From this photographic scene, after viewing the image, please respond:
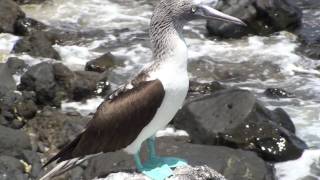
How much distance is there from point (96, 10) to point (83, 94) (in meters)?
7.21

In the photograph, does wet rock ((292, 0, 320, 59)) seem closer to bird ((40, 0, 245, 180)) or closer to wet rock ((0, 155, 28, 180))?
wet rock ((0, 155, 28, 180))

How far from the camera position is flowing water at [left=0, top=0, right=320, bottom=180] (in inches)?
592

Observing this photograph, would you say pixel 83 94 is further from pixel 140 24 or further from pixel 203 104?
pixel 140 24

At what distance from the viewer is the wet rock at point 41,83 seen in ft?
47.4

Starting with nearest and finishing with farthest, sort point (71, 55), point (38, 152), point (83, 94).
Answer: point (38, 152)
point (83, 94)
point (71, 55)

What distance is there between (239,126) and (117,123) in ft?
21.2

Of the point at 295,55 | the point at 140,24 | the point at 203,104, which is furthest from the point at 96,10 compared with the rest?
the point at 203,104

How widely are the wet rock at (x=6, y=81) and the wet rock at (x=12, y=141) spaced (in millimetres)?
2059

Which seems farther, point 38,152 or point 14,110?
point 14,110

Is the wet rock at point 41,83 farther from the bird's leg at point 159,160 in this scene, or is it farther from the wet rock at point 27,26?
the bird's leg at point 159,160

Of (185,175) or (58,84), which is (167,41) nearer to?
(185,175)

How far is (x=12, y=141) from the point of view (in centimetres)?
1190

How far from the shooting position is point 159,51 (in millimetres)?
5914

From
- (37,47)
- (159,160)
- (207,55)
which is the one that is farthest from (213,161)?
(37,47)
